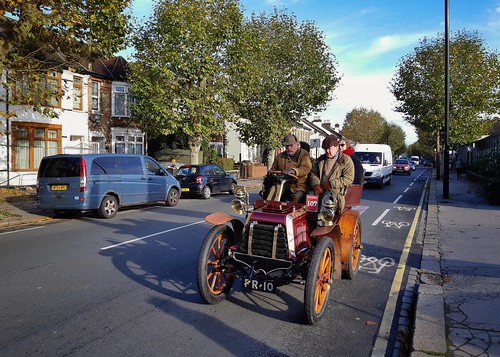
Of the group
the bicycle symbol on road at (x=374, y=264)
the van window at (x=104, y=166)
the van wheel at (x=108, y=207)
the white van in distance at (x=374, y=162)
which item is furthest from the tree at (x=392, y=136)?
the bicycle symbol on road at (x=374, y=264)

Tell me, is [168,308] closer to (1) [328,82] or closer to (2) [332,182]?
(2) [332,182]

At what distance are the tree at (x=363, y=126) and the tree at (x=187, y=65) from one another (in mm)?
57700

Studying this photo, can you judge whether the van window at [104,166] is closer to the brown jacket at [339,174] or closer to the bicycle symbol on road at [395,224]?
the bicycle symbol on road at [395,224]

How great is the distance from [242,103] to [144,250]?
72.8 feet

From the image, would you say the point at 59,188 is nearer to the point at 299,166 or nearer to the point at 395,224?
the point at 299,166

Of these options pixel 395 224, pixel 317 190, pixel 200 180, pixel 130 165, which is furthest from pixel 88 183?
pixel 395 224

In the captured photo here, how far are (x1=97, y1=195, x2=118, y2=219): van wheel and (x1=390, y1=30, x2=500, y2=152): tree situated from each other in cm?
2391

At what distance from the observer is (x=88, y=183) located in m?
12.1

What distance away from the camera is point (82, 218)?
12820 millimetres

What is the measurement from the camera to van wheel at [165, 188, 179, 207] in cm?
1563

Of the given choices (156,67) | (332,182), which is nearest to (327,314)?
(332,182)

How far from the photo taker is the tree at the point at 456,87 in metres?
29.8

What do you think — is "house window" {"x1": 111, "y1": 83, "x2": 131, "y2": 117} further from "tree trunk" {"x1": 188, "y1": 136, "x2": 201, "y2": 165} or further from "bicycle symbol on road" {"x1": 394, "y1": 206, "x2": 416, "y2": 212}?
"bicycle symbol on road" {"x1": 394, "y1": 206, "x2": 416, "y2": 212}

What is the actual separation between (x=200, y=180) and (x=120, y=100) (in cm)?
1328
